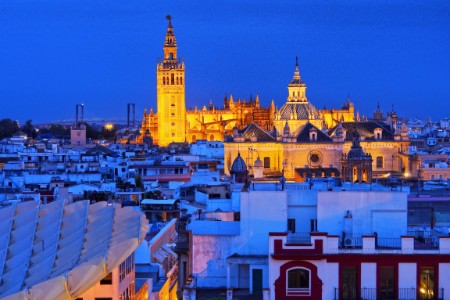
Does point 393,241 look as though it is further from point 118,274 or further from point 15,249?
point 15,249

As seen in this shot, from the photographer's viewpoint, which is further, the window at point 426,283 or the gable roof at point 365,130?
the gable roof at point 365,130

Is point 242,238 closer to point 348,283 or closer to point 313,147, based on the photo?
point 348,283

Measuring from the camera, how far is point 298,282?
1989 centimetres

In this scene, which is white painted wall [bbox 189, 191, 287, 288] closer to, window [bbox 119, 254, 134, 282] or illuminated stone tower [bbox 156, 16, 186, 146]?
window [bbox 119, 254, 134, 282]

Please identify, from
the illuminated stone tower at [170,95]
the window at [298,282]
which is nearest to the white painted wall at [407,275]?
the window at [298,282]

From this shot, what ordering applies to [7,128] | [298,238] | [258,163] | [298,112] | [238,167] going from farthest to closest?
[7,128], [298,112], [258,163], [238,167], [298,238]

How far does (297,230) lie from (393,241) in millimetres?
1875

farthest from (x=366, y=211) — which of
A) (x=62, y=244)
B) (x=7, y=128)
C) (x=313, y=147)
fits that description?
(x=7, y=128)

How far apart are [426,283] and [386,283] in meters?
0.68

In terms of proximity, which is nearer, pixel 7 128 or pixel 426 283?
pixel 426 283

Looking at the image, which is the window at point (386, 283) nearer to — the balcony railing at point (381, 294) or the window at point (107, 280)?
the balcony railing at point (381, 294)

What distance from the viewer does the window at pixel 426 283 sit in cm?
1986

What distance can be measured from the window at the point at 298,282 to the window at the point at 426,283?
1.92m

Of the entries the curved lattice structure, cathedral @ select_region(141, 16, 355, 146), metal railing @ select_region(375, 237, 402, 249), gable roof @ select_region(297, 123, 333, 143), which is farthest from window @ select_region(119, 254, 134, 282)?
cathedral @ select_region(141, 16, 355, 146)
